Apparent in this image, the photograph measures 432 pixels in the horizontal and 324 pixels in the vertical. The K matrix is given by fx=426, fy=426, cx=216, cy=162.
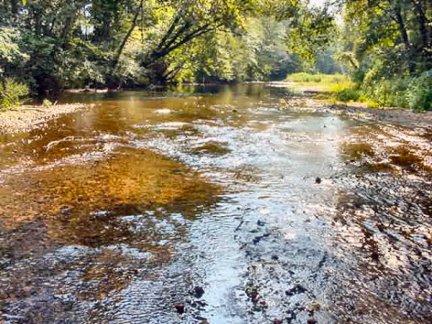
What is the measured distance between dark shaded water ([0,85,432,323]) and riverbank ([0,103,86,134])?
2298 mm

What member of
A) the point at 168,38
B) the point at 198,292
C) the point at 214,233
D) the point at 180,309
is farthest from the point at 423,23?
the point at 180,309

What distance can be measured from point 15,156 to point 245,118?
788 centimetres

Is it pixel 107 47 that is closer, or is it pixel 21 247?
pixel 21 247

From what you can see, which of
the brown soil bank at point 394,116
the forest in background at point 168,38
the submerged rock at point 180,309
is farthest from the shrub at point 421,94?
the submerged rock at point 180,309

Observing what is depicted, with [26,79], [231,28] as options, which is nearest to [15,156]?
[26,79]

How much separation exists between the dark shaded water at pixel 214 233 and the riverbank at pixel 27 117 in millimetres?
2298

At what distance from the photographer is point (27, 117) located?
12820 mm

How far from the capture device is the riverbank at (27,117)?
10992 millimetres

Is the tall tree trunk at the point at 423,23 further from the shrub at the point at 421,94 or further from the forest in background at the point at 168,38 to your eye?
the shrub at the point at 421,94

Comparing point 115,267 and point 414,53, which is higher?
point 414,53

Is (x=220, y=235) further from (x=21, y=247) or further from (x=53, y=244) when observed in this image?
(x=21, y=247)

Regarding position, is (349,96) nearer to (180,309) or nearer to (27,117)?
(27,117)

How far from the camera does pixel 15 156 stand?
7.71 metres

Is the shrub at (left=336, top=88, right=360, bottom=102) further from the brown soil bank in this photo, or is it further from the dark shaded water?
the dark shaded water
